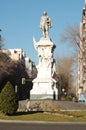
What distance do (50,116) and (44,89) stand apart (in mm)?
11750

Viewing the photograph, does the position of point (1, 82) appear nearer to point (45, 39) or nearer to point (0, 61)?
point (0, 61)

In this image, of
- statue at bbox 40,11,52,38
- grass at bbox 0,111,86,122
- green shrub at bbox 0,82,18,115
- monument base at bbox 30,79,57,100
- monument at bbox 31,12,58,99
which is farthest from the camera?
statue at bbox 40,11,52,38

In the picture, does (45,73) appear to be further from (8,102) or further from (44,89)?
(8,102)

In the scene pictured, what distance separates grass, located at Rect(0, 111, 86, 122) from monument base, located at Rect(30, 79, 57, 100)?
9.44m

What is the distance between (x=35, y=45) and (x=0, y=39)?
3954 centimetres

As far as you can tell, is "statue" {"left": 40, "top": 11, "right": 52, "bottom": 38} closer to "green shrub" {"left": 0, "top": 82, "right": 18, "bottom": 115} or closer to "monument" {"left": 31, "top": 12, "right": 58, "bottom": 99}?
"monument" {"left": 31, "top": 12, "right": 58, "bottom": 99}

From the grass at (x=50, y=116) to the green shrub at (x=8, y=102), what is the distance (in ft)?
1.58

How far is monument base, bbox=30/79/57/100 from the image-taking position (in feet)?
151

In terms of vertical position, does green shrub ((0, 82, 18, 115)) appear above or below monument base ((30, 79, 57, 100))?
below

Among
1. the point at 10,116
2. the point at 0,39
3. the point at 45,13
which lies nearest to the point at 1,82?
the point at 0,39

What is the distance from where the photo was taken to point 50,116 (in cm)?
3466

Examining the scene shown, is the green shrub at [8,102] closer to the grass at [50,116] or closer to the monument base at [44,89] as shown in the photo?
the grass at [50,116]

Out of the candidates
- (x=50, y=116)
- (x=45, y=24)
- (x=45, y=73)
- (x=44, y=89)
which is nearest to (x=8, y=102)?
(x=50, y=116)

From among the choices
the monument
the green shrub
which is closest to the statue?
the monument
